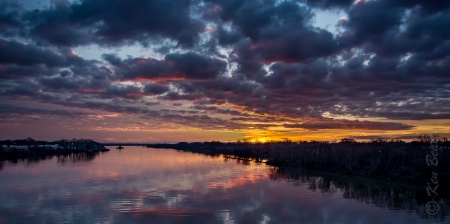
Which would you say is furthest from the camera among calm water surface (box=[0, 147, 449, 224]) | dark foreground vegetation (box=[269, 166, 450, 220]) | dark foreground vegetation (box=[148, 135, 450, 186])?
dark foreground vegetation (box=[148, 135, 450, 186])

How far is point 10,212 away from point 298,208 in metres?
19.9

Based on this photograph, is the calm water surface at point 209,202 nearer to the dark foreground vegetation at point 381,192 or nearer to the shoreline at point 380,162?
the dark foreground vegetation at point 381,192

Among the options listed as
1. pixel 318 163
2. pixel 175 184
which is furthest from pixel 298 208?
pixel 318 163

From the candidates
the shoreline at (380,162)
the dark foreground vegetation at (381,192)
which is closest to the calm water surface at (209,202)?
the dark foreground vegetation at (381,192)

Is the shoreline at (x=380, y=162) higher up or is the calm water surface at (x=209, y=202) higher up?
the shoreline at (x=380, y=162)

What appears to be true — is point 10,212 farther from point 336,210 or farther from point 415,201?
point 415,201

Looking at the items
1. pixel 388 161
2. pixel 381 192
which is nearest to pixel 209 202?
pixel 381 192

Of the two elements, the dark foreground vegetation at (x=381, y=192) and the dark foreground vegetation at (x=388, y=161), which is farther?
the dark foreground vegetation at (x=388, y=161)

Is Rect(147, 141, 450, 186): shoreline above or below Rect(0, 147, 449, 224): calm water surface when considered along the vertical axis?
above

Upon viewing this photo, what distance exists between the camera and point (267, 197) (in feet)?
108

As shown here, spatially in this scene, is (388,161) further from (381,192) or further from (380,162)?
(381,192)

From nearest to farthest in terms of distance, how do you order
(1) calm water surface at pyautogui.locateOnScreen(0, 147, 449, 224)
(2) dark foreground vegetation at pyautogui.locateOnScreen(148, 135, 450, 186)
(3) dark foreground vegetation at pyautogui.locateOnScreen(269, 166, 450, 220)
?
(1) calm water surface at pyautogui.locateOnScreen(0, 147, 449, 224) < (3) dark foreground vegetation at pyautogui.locateOnScreen(269, 166, 450, 220) < (2) dark foreground vegetation at pyautogui.locateOnScreen(148, 135, 450, 186)

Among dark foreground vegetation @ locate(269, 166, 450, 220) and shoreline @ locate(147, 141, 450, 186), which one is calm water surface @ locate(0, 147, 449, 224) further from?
shoreline @ locate(147, 141, 450, 186)

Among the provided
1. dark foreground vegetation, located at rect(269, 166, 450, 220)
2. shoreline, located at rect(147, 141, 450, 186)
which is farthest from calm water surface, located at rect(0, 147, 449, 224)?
shoreline, located at rect(147, 141, 450, 186)
